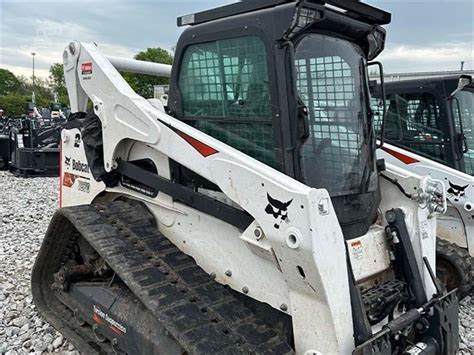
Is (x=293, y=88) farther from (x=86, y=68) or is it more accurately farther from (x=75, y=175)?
(x=75, y=175)

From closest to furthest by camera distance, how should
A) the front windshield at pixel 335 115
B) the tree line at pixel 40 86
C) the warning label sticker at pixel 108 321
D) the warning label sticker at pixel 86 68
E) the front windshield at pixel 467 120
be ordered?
1. the front windshield at pixel 335 115
2. the warning label sticker at pixel 108 321
3. the warning label sticker at pixel 86 68
4. the front windshield at pixel 467 120
5. the tree line at pixel 40 86

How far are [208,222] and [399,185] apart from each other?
138cm

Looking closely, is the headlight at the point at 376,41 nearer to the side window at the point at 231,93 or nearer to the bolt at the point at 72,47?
the side window at the point at 231,93

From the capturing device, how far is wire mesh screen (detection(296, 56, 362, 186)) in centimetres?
283

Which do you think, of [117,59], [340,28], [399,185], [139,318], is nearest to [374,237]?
[399,185]

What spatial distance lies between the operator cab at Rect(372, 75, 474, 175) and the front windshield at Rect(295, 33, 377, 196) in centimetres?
196

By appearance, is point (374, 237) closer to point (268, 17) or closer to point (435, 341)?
point (435, 341)

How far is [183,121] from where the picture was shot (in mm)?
3311

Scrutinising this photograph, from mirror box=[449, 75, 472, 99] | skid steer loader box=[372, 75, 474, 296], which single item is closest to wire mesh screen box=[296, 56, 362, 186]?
skid steer loader box=[372, 75, 474, 296]

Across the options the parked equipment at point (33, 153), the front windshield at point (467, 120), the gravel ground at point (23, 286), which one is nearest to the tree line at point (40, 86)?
the parked equipment at point (33, 153)

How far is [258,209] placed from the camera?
2.53 metres

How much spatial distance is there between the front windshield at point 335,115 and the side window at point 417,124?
2355 millimetres

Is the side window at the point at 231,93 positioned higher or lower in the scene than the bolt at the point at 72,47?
lower

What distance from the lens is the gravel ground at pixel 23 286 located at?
12.8 ft
